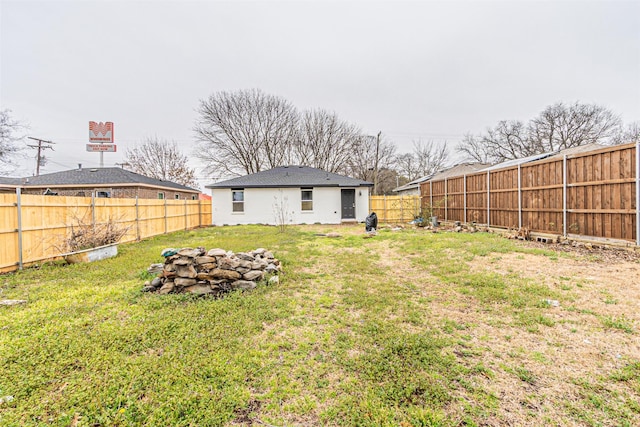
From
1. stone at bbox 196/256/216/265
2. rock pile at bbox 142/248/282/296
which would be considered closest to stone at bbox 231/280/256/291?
rock pile at bbox 142/248/282/296

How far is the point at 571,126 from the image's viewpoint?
862 inches

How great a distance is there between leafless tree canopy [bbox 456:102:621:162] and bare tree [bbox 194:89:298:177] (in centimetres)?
2123

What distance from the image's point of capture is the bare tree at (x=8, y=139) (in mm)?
16781

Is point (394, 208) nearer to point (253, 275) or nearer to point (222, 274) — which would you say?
point (253, 275)

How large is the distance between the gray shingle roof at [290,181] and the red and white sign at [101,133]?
13589mm

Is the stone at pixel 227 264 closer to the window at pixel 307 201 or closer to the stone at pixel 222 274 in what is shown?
the stone at pixel 222 274

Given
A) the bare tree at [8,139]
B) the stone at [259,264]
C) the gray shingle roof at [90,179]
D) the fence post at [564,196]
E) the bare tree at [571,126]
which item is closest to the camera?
the stone at [259,264]

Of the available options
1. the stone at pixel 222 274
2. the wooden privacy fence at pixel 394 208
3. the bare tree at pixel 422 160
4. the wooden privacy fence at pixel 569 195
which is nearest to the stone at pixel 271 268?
the stone at pixel 222 274

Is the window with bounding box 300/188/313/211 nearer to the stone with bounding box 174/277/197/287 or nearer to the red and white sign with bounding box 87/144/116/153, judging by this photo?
the stone with bounding box 174/277/197/287

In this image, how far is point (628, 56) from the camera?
14039mm

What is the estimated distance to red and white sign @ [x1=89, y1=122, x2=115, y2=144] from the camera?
21.0 meters

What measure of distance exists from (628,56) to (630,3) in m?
7.41

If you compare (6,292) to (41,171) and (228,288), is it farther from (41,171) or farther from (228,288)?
(41,171)

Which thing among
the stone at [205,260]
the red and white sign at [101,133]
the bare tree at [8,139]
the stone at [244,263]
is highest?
the red and white sign at [101,133]
